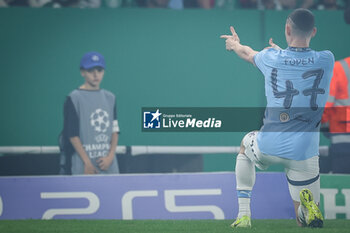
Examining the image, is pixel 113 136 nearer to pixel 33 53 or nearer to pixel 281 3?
pixel 33 53

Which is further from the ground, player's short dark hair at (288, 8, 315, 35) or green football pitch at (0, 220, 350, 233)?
player's short dark hair at (288, 8, 315, 35)

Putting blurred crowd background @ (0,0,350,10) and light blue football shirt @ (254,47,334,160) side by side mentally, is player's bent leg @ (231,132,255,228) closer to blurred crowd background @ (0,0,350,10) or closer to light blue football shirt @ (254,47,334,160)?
→ light blue football shirt @ (254,47,334,160)

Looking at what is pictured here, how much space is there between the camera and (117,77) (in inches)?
377

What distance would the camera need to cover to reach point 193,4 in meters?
9.91

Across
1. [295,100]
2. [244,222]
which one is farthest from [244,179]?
[295,100]

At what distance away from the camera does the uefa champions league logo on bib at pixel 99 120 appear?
815cm

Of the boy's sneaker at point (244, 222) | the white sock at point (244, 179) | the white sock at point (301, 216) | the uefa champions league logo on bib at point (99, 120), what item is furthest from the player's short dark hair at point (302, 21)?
the uefa champions league logo on bib at point (99, 120)

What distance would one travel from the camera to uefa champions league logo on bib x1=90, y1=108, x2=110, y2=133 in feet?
26.7

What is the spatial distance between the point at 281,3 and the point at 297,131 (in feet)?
14.4

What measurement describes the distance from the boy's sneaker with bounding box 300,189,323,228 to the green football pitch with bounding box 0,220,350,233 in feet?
0.24

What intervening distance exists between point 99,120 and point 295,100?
9.28ft

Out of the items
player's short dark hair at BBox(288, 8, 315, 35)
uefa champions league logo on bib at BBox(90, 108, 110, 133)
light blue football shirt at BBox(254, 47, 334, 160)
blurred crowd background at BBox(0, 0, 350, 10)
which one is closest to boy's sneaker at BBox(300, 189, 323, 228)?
light blue football shirt at BBox(254, 47, 334, 160)

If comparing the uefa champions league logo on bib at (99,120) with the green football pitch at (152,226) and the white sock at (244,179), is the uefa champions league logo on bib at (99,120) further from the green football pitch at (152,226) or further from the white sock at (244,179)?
the white sock at (244,179)

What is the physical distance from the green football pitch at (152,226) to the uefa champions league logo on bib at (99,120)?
141cm
